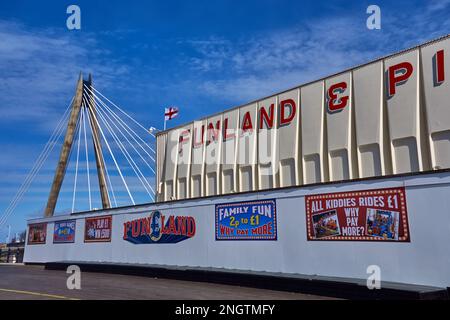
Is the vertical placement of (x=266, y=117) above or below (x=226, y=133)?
above

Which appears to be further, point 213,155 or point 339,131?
point 213,155

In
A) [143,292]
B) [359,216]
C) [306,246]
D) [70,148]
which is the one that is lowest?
[143,292]

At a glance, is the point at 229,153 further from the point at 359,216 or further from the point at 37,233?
the point at 37,233

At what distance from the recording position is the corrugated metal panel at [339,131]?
12477 mm

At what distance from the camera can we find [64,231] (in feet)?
82.0

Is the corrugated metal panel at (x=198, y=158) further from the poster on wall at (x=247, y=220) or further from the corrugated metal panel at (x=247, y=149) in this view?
the poster on wall at (x=247, y=220)

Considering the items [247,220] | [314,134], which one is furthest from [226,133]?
[247,220]

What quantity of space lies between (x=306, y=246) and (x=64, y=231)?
17428 millimetres

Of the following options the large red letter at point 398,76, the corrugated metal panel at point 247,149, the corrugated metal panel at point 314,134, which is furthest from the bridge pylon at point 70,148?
the large red letter at point 398,76

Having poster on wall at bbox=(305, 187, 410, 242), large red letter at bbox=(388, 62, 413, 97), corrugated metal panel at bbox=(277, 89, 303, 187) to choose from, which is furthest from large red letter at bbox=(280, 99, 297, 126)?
poster on wall at bbox=(305, 187, 410, 242)

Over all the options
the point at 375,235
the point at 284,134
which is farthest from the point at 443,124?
the point at 284,134

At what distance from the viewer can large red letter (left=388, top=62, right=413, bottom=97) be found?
13.1 meters

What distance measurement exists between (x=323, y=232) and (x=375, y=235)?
1.68 metres

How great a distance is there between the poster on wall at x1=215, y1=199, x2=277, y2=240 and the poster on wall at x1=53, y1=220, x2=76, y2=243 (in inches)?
477
